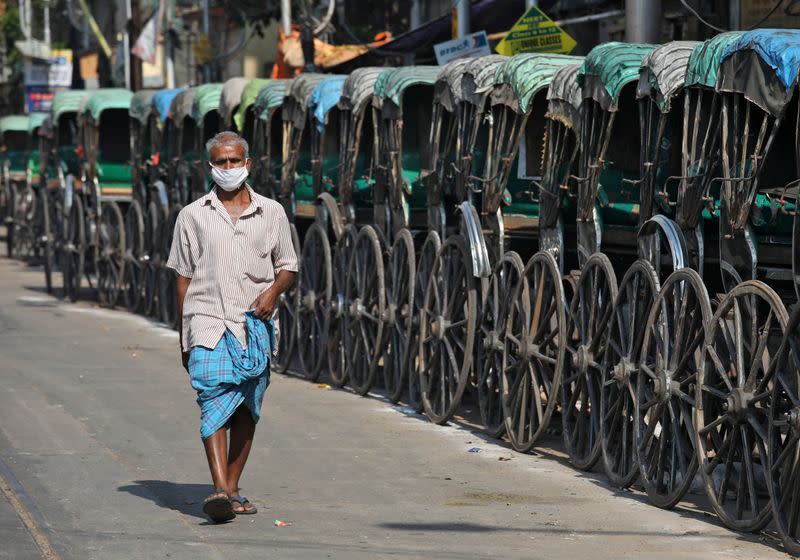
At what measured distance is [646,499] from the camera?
24.5 ft

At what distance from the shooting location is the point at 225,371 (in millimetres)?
6879

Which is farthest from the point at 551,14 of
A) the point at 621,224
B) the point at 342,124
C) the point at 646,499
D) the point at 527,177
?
the point at 646,499

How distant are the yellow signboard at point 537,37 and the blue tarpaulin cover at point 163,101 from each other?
12.0ft

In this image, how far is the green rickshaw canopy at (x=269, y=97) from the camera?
1331 cm

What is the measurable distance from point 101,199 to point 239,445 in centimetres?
1166

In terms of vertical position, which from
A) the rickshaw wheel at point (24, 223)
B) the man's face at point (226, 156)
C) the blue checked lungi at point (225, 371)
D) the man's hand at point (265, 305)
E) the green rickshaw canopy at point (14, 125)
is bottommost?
the rickshaw wheel at point (24, 223)

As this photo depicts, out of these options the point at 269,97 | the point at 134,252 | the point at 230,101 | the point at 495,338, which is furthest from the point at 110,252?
the point at 495,338

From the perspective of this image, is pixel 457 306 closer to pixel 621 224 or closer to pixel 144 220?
pixel 621 224

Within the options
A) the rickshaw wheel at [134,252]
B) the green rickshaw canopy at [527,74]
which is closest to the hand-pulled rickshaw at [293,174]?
the green rickshaw canopy at [527,74]

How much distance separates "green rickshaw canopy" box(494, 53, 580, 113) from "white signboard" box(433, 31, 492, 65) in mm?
7448

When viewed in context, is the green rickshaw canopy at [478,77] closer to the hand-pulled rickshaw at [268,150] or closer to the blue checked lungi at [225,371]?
the blue checked lungi at [225,371]

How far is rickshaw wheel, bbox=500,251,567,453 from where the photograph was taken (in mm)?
8539

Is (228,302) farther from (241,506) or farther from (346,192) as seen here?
(346,192)

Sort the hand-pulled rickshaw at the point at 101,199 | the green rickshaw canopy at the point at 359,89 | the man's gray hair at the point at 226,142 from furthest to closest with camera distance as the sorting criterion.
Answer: the hand-pulled rickshaw at the point at 101,199 < the green rickshaw canopy at the point at 359,89 < the man's gray hair at the point at 226,142
